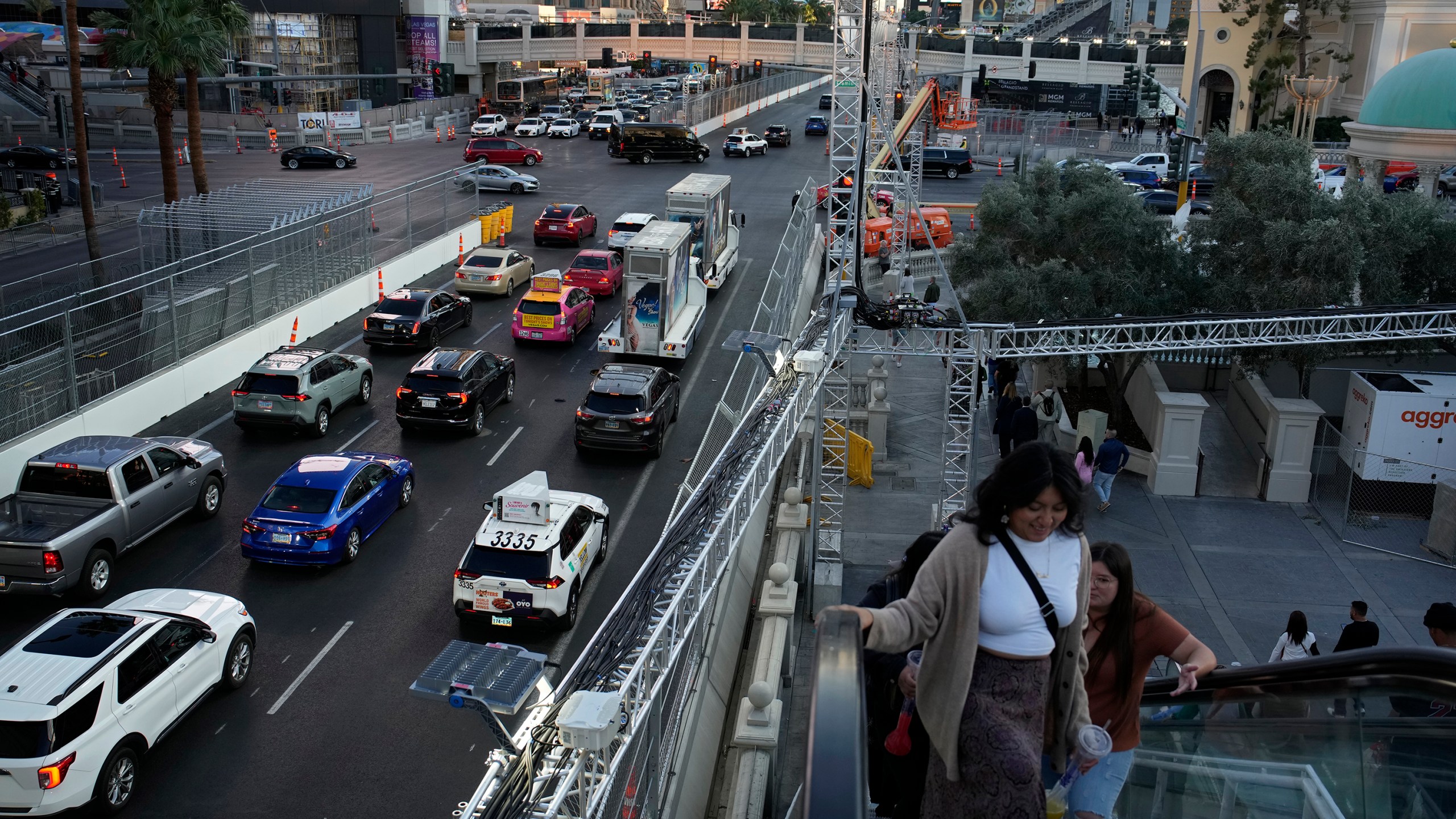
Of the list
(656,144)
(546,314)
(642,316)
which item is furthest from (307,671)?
(656,144)

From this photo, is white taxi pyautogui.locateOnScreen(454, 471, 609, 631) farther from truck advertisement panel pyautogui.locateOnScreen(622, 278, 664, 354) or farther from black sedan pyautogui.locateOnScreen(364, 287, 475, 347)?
black sedan pyautogui.locateOnScreen(364, 287, 475, 347)

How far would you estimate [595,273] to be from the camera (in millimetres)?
32906

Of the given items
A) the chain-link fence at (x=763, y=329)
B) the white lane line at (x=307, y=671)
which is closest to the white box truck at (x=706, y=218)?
the chain-link fence at (x=763, y=329)

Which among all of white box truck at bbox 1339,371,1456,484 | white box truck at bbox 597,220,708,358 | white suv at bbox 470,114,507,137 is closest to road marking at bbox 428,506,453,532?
white box truck at bbox 597,220,708,358

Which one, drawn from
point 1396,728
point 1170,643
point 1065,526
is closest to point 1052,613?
point 1065,526

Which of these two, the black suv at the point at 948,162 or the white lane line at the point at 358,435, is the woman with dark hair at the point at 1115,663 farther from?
the black suv at the point at 948,162

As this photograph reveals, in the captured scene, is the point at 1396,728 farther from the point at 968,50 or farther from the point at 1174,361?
the point at 968,50

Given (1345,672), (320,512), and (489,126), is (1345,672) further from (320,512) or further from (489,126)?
(489,126)

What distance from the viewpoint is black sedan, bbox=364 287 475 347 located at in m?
26.9

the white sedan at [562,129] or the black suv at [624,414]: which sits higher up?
the white sedan at [562,129]

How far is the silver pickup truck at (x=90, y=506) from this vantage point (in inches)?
593

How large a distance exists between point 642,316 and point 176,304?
31.6ft

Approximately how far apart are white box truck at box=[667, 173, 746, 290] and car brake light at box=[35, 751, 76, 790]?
67.6ft

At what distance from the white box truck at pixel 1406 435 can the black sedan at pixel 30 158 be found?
49.3 metres
